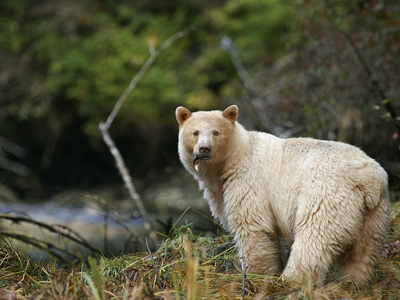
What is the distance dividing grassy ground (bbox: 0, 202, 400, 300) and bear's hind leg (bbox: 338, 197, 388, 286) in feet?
0.33

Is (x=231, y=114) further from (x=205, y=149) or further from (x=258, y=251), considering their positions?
(x=258, y=251)

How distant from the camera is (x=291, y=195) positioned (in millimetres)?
3775

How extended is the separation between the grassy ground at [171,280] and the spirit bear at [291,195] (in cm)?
23

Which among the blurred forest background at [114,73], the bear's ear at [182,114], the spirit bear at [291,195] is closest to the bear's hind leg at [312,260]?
the spirit bear at [291,195]

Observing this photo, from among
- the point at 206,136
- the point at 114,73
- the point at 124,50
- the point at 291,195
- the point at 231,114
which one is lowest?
the point at 291,195

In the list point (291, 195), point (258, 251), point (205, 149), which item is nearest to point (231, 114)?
point (205, 149)

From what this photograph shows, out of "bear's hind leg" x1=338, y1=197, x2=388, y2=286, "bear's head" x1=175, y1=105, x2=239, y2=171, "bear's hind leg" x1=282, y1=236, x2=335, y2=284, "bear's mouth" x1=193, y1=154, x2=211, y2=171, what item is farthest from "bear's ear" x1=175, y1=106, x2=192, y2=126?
"bear's hind leg" x1=338, y1=197, x2=388, y2=286

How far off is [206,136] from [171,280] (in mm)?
1282

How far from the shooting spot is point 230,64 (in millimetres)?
12703

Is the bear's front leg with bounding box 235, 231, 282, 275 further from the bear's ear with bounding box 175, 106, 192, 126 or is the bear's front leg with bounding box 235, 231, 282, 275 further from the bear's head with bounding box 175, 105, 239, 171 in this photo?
the bear's ear with bounding box 175, 106, 192, 126

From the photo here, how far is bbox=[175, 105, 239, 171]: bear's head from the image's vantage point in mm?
3914

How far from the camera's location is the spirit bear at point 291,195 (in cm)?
347

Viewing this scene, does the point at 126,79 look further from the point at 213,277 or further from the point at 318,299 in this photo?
the point at 318,299

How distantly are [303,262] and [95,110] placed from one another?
34.6ft
